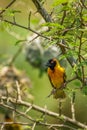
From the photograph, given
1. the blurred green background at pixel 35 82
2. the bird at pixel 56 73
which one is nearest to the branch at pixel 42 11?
the bird at pixel 56 73

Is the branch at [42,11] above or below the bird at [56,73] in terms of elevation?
above

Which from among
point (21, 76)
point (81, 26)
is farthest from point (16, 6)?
point (21, 76)

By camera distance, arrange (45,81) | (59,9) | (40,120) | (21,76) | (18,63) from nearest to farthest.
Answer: (59,9)
(40,120)
(21,76)
(18,63)
(45,81)

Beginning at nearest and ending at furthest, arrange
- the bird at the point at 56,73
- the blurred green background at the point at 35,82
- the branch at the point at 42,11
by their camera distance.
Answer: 1. the branch at the point at 42,11
2. the bird at the point at 56,73
3. the blurred green background at the point at 35,82

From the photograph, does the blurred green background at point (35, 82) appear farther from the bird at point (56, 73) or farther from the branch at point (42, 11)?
the branch at point (42, 11)

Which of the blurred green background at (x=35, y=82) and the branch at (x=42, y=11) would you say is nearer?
the branch at (x=42, y=11)

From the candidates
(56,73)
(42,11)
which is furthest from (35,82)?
(42,11)

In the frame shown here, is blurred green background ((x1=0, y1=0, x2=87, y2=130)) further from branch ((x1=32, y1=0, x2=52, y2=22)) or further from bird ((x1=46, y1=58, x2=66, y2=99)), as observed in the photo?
branch ((x1=32, y1=0, x2=52, y2=22))

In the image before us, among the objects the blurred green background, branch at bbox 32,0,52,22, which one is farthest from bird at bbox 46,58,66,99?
the blurred green background

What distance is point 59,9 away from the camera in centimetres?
375

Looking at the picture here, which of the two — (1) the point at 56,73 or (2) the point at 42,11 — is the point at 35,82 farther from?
(2) the point at 42,11

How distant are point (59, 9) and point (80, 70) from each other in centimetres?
40

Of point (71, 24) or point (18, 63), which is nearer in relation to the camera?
point (71, 24)

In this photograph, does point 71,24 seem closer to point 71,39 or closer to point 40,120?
point 71,39
